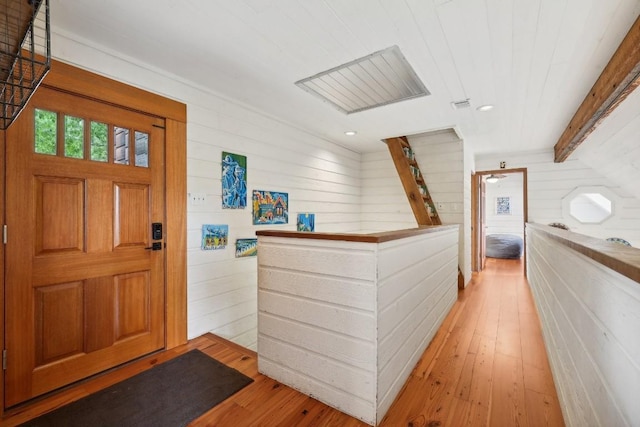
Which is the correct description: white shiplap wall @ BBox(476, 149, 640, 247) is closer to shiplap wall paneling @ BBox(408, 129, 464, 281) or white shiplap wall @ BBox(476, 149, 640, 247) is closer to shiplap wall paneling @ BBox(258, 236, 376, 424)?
shiplap wall paneling @ BBox(408, 129, 464, 281)

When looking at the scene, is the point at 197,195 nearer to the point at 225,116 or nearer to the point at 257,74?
the point at 225,116

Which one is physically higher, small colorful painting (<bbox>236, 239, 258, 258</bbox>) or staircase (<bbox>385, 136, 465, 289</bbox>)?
staircase (<bbox>385, 136, 465, 289</bbox>)

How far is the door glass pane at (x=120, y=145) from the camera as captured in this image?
7.07ft

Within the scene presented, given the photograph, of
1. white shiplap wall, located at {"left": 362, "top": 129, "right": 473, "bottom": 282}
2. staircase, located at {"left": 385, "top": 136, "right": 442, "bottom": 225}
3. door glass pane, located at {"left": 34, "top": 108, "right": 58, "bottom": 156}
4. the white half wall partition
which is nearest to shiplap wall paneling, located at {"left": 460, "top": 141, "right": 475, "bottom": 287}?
white shiplap wall, located at {"left": 362, "top": 129, "right": 473, "bottom": 282}

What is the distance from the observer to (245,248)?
3070mm

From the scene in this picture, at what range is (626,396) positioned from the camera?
0.80m

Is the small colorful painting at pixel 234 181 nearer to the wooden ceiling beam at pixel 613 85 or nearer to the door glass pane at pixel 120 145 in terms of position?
the door glass pane at pixel 120 145

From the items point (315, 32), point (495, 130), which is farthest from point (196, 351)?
point (495, 130)

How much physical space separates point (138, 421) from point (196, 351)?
76cm

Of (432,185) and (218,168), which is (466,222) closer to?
(432,185)

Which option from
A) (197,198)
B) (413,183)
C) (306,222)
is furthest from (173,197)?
(413,183)

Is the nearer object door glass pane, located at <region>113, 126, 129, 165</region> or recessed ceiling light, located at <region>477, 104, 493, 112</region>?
door glass pane, located at <region>113, 126, 129, 165</region>

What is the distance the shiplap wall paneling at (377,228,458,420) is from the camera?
164 centimetres

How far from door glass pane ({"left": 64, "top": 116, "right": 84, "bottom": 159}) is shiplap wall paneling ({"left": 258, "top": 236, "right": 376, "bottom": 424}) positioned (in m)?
1.43
